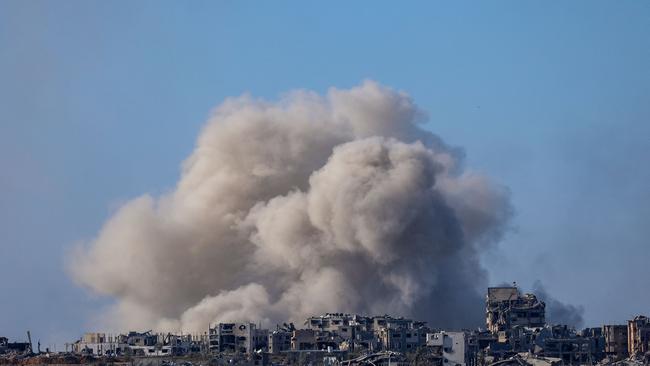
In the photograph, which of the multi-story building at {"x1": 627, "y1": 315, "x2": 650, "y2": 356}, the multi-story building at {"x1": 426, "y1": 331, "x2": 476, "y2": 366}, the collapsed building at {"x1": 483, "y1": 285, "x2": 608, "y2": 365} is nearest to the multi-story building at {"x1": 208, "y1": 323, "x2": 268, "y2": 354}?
the multi-story building at {"x1": 426, "y1": 331, "x2": 476, "y2": 366}

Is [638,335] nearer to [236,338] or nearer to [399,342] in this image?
[399,342]

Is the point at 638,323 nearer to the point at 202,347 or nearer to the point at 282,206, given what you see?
the point at 202,347

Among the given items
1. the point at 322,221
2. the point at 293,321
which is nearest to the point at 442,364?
the point at 293,321

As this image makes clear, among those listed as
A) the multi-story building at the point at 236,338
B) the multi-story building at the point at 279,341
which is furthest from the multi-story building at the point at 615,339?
the multi-story building at the point at 236,338

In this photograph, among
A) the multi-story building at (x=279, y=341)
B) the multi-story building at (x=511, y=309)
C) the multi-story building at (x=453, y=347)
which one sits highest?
the multi-story building at (x=511, y=309)

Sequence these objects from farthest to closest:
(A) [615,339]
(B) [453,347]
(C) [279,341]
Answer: (A) [615,339] → (C) [279,341] → (B) [453,347]

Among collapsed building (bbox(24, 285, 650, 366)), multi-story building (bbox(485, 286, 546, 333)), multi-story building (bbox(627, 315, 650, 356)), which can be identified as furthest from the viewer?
multi-story building (bbox(485, 286, 546, 333))

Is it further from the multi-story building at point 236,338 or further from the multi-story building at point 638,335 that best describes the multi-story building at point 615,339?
the multi-story building at point 236,338

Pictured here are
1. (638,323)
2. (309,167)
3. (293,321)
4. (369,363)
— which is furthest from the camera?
(309,167)

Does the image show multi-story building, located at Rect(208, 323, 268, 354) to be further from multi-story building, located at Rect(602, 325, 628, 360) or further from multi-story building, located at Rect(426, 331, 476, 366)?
multi-story building, located at Rect(602, 325, 628, 360)

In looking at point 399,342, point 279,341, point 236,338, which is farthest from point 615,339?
point 236,338

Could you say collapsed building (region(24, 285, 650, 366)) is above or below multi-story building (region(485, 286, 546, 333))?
below

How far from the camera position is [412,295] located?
73938mm

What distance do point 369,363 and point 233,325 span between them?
1057 centimetres
